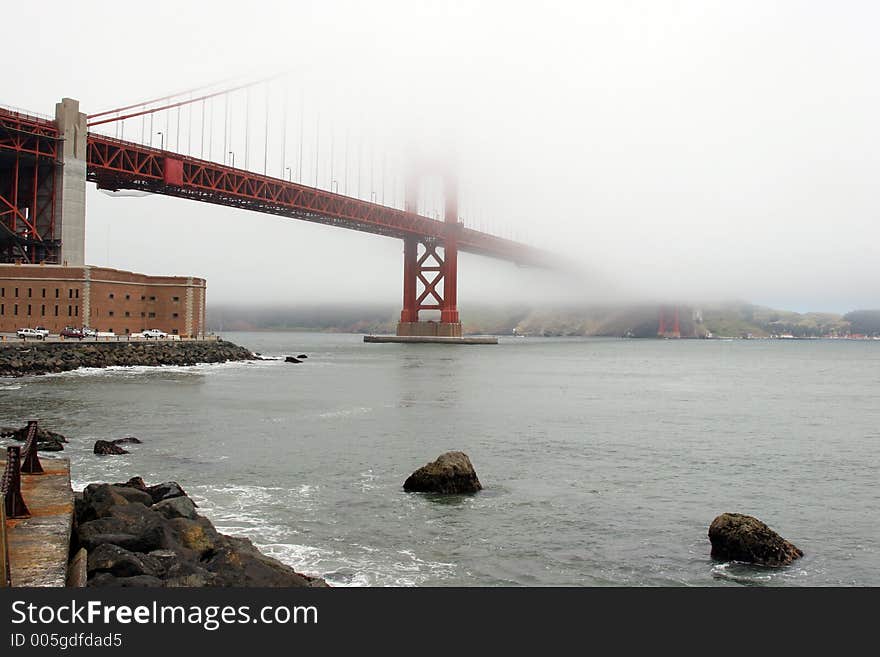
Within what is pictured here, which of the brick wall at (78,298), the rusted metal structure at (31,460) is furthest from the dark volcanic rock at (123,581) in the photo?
the brick wall at (78,298)

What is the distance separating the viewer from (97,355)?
39812 mm

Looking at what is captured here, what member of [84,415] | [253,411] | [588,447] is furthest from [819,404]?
[84,415]

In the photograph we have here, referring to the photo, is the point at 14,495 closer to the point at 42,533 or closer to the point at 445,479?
the point at 42,533

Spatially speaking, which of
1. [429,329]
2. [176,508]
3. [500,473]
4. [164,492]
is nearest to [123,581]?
[176,508]

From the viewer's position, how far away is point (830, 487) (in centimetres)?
1329

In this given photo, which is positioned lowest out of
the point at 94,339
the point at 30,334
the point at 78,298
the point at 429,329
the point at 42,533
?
the point at 42,533

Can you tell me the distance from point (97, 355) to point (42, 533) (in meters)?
36.3

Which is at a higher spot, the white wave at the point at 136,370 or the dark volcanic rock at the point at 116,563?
the dark volcanic rock at the point at 116,563

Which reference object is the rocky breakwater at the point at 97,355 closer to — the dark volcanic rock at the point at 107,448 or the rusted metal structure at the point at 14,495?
the dark volcanic rock at the point at 107,448

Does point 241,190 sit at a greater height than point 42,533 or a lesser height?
greater

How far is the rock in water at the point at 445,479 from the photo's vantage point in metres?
12.0

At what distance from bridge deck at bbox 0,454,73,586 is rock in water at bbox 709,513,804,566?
680 cm

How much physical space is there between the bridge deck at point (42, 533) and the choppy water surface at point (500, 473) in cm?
230

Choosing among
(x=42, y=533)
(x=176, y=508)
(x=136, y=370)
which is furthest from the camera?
(x=136, y=370)
